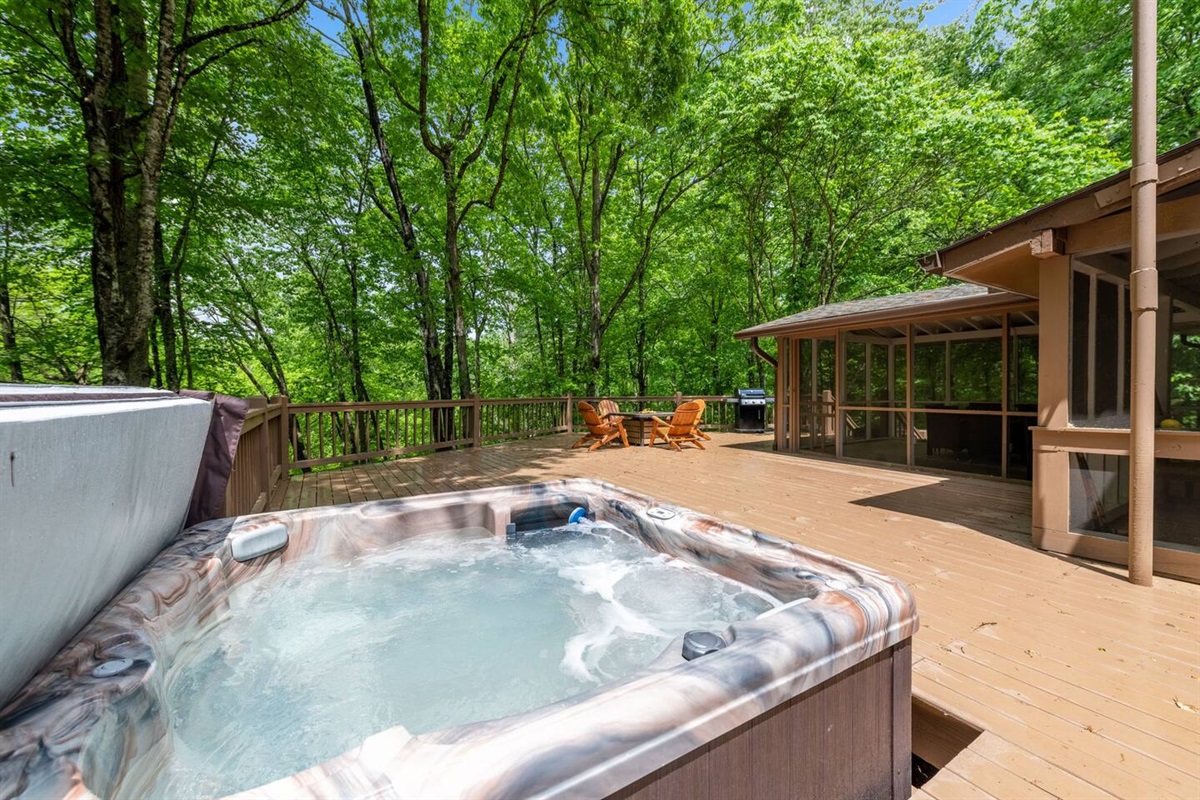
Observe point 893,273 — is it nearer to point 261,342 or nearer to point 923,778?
point 923,778

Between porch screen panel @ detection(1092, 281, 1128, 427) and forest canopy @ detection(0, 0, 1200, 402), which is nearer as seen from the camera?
porch screen panel @ detection(1092, 281, 1128, 427)

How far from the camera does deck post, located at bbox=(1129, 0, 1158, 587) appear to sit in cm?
240

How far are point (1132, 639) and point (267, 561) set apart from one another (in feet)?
13.0

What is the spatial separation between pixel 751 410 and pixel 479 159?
8029mm

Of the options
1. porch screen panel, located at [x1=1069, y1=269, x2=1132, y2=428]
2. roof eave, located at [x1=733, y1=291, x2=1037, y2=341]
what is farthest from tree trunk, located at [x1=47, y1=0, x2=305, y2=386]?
roof eave, located at [x1=733, y1=291, x2=1037, y2=341]

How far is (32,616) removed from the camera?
3.51 ft

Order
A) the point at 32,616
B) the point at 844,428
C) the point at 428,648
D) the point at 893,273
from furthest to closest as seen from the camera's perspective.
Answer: the point at 893,273 → the point at 844,428 → the point at 428,648 → the point at 32,616

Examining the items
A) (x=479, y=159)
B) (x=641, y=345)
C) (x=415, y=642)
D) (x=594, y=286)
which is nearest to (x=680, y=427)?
(x=594, y=286)

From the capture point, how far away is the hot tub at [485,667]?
2.93ft

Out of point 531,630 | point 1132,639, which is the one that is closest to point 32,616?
point 531,630

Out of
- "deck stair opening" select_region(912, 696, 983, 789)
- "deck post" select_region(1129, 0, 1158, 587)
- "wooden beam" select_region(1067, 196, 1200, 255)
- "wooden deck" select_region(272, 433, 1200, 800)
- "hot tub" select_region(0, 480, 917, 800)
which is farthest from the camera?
"wooden beam" select_region(1067, 196, 1200, 255)

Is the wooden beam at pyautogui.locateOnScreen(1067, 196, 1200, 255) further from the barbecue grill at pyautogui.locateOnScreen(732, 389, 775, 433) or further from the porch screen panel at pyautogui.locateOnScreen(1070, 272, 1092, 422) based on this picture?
the barbecue grill at pyautogui.locateOnScreen(732, 389, 775, 433)

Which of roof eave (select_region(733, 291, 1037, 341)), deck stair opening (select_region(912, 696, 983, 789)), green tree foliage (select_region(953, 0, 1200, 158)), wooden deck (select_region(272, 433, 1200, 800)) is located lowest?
deck stair opening (select_region(912, 696, 983, 789))

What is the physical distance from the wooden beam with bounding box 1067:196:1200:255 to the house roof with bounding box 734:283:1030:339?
5.96 feet
